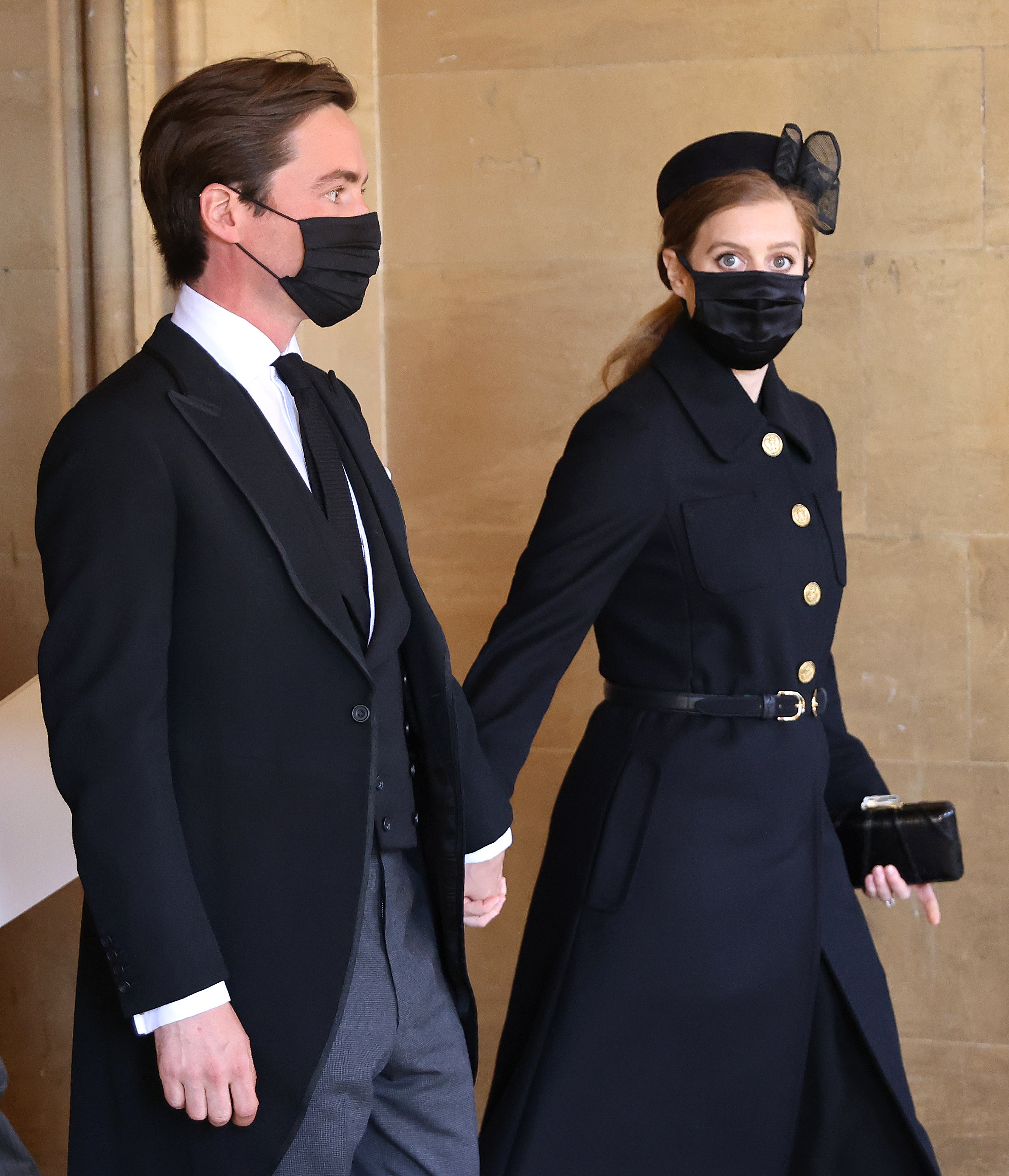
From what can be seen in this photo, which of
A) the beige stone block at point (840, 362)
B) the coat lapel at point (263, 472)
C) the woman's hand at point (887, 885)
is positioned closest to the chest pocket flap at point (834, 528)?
the woman's hand at point (887, 885)

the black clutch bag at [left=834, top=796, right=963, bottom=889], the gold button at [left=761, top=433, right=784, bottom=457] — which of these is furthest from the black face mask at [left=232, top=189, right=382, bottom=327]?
the black clutch bag at [left=834, top=796, right=963, bottom=889]

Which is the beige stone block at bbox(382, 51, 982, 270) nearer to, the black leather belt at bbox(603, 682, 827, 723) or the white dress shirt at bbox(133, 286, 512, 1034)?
the black leather belt at bbox(603, 682, 827, 723)

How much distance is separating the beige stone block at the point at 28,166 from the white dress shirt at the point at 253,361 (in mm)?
1296

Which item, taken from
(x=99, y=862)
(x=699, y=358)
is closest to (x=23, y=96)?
(x=699, y=358)

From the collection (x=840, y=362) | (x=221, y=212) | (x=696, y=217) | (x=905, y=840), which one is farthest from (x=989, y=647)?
(x=221, y=212)

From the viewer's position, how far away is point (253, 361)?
1604 mm

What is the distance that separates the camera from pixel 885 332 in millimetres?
3039

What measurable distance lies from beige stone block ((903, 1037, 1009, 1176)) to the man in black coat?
5.78 feet

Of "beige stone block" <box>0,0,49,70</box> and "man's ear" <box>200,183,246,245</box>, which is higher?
"beige stone block" <box>0,0,49,70</box>

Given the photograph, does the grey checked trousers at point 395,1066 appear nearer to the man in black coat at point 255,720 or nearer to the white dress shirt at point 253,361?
the man in black coat at point 255,720

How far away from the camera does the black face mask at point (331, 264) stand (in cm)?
164

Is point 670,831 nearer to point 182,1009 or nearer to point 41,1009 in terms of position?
point 182,1009

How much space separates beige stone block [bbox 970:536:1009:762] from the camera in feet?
9.96

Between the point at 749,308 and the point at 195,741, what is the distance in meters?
1.12
